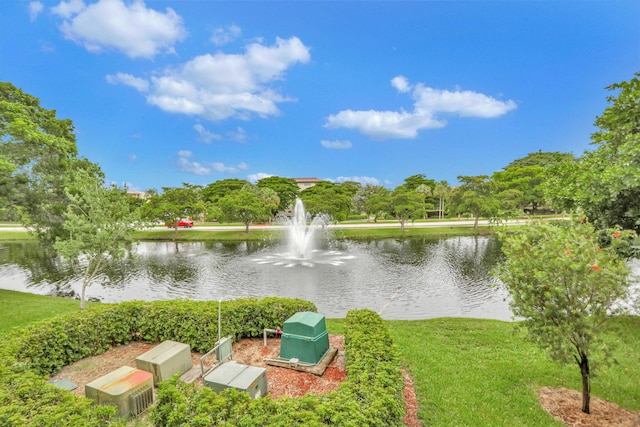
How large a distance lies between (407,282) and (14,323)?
732 inches

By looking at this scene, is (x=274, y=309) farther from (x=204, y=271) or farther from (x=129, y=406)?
(x=204, y=271)

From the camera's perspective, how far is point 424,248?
30.4 metres

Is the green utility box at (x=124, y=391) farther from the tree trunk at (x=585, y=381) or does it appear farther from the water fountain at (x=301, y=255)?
the water fountain at (x=301, y=255)

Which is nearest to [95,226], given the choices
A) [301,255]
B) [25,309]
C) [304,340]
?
[25,309]

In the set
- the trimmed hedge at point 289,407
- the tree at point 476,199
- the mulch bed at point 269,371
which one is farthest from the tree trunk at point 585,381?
the tree at point 476,199

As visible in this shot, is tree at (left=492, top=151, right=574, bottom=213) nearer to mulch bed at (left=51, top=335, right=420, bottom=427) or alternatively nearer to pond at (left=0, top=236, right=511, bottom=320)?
pond at (left=0, top=236, right=511, bottom=320)

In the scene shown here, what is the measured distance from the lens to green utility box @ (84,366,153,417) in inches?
224

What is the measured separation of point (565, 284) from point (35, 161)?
71.7 ft

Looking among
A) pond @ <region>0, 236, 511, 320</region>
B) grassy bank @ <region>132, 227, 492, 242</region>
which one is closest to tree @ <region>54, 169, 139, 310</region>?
pond @ <region>0, 236, 511, 320</region>

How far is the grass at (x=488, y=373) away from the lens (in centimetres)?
599

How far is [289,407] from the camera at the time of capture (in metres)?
4.57

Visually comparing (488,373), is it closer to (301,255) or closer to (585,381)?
(585,381)

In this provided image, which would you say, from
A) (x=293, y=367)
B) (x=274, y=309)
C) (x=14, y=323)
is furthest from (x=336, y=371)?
(x=14, y=323)

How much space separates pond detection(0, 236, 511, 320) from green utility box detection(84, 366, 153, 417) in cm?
864
